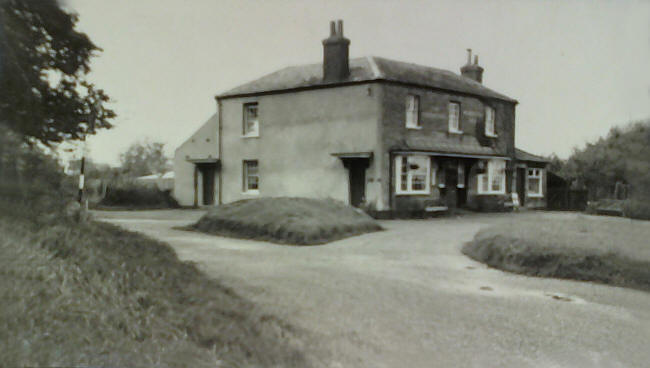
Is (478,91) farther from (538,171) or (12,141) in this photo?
(12,141)

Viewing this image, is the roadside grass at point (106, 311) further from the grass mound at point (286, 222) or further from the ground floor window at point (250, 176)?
the ground floor window at point (250, 176)

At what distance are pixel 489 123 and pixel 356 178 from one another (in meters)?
9.50

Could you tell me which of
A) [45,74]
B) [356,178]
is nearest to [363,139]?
[356,178]

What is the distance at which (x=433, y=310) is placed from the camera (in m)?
6.64

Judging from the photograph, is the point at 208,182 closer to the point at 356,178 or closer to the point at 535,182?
the point at 356,178

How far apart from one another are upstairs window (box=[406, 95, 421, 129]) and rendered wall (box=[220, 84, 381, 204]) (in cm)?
209

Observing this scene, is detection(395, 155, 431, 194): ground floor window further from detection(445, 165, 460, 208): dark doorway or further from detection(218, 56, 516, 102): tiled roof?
detection(218, 56, 516, 102): tiled roof

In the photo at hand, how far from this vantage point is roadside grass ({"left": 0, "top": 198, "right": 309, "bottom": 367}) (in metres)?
2.90

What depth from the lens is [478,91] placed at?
28.3 metres

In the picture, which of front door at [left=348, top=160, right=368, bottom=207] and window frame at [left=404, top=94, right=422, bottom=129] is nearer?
front door at [left=348, top=160, right=368, bottom=207]

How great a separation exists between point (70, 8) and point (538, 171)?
32401 millimetres

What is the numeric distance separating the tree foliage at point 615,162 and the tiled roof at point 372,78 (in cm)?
791

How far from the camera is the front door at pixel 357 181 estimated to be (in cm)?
2392

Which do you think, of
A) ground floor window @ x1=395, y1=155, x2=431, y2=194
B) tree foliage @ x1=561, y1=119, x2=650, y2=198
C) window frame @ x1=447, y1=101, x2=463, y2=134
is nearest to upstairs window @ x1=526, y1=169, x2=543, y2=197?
tree foliage @ x1=561, y1=119, x2=650, y2=198
